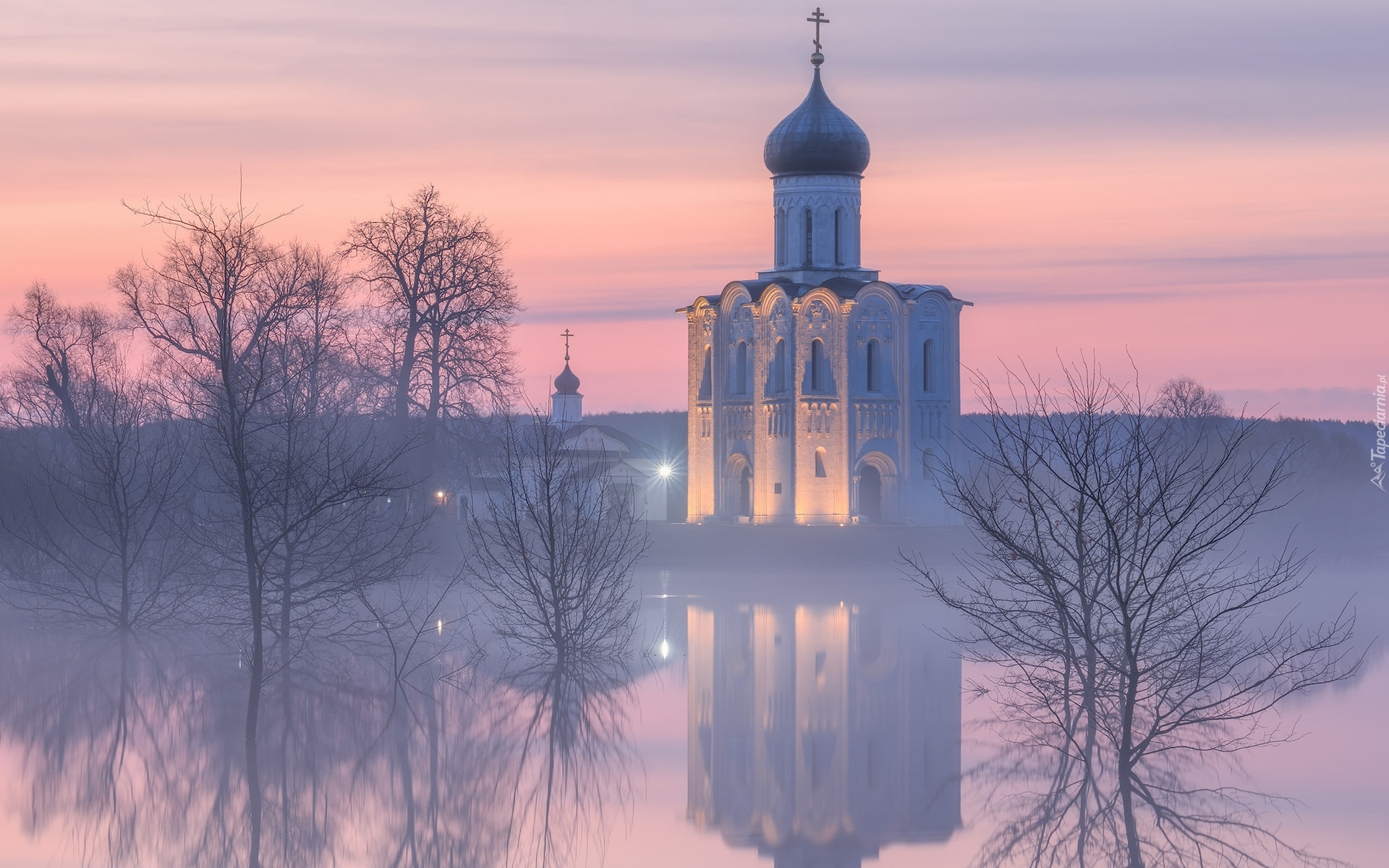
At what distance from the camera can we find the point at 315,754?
1559cm

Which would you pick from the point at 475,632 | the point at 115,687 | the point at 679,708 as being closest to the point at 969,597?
the point at 475,632

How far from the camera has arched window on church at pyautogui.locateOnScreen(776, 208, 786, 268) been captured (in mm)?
51719

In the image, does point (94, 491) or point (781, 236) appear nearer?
point (94, 491)

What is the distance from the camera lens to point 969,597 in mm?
34250

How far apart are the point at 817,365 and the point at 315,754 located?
120 feet

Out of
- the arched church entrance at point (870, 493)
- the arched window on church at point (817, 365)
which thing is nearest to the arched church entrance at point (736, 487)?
the arched window on church at point (817, 365)

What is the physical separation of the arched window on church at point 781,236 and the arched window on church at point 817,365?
2.99 metres

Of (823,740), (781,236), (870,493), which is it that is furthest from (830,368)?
(823,740)

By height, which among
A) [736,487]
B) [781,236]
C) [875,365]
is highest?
[781,236]

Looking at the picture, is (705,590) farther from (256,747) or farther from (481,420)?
(256,747)

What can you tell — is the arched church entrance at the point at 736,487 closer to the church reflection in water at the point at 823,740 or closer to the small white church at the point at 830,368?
the small white church at the point at 830,368

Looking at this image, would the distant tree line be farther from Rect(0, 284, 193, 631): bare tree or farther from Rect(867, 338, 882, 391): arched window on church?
Rect(867, 338, 882, 391): arched window on church

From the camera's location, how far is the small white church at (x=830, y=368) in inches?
1971

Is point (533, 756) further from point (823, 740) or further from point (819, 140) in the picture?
point (819, 140)
